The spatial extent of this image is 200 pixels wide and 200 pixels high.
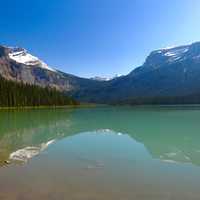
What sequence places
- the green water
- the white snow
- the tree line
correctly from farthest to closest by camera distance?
the tree line, the white snow, the green water

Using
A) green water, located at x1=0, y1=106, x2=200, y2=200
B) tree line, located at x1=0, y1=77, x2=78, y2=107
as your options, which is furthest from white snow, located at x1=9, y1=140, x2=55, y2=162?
tree line, located at x1=0, y1=77, x2=78, y2=107

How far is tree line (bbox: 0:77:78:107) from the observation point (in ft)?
396

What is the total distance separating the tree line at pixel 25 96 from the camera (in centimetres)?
12056

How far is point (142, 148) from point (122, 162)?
19.1 feet

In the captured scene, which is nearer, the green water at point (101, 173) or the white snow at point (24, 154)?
the green water at point (101, 173)

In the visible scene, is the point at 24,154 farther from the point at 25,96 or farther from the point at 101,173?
the point at 25,96

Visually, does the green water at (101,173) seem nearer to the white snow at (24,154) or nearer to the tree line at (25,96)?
the white snow at (24,154)

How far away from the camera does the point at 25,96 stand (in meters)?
132

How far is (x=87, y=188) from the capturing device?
11.1 metres

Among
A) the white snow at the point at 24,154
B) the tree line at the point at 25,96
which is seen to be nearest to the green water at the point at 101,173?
the white snow at the point at 24,154

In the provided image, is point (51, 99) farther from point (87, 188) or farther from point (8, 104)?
point (87, 188)

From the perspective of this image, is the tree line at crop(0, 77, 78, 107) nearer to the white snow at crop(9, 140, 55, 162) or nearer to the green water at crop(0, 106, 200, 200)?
the white snow at crop(9, 140, 55, 162)

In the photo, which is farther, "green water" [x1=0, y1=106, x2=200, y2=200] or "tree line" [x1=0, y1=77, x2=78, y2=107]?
"tree line" [x1=0, y1=77, x2=78, y2=107]

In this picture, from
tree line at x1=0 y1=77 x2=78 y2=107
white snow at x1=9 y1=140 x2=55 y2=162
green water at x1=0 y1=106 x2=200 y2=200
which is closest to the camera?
green water at x1=0 y1=106 x2=200 y2=200
